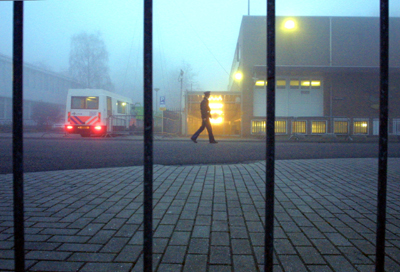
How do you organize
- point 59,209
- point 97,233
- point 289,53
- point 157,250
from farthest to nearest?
point 289,53 < point 59,209 < point 97,233 < point 157,250

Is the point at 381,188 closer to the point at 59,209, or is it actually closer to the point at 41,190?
the point at 59,209

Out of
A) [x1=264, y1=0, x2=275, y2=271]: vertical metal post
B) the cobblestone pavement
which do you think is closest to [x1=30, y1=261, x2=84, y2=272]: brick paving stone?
the cobblestone pavement

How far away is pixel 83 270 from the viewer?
2.11 metres

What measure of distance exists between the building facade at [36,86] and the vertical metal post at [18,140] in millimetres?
45847

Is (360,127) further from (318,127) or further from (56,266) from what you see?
(56,266)

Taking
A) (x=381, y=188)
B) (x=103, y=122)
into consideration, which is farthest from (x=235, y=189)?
(x=103, y=122)

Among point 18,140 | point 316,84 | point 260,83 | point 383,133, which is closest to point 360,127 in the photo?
point 316,84

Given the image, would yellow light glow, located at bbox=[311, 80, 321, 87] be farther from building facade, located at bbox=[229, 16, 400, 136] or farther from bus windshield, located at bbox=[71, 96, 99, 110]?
bus windshield, located at bbox=[71, 96, 99, 110]

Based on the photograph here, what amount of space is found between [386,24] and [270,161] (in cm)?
86

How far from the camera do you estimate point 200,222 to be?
10.0 ft

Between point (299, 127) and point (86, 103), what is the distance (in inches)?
548

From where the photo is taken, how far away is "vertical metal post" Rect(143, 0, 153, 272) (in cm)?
137

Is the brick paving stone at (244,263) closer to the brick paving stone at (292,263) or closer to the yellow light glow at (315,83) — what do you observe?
the brick paving stone at (292,263)

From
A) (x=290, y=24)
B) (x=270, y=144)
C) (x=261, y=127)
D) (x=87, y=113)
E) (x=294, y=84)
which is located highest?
(x=290, y=24)
